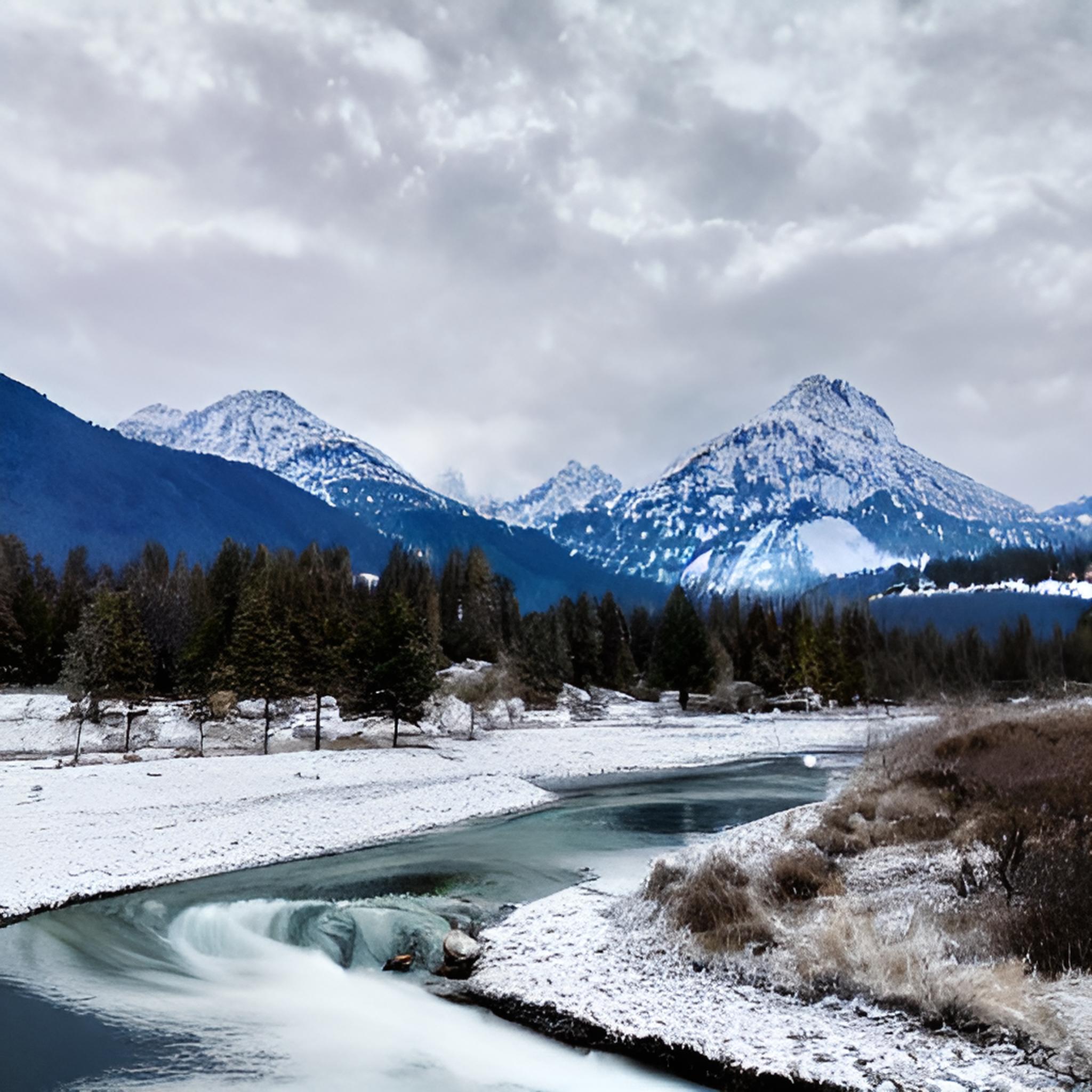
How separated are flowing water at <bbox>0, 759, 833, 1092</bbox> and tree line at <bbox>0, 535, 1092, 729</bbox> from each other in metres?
30.8

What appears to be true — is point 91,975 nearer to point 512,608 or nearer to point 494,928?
point 494,928

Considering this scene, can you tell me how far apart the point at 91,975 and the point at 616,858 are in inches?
538

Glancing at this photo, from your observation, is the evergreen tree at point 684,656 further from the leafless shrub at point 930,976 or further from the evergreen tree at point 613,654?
the leafless shrub at point 930,976

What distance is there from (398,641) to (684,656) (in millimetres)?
53257

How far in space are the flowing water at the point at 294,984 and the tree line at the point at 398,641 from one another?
3083cm

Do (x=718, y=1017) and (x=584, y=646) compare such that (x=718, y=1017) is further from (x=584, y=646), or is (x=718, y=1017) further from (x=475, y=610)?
(x=475, y=610)

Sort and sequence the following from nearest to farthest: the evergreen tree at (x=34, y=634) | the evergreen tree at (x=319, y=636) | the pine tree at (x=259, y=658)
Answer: the pine tree at (x=259, y=658)
the evergreen tree at (x=319, y=636)
the evergreen tree at (x=34, y=634)

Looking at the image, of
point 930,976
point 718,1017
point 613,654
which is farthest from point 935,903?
point 613,654

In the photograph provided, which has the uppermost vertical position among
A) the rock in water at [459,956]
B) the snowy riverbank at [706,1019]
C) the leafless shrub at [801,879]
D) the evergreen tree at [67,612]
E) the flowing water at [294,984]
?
the evergreen tree at [67,612]

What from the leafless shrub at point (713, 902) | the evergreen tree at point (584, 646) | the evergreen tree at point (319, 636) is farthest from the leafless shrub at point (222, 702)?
the evergreen tree at point (584, 646)

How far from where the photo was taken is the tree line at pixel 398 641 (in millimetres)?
52719

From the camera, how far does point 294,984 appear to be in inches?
577

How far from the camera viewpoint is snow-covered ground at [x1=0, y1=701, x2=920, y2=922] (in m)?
22.3

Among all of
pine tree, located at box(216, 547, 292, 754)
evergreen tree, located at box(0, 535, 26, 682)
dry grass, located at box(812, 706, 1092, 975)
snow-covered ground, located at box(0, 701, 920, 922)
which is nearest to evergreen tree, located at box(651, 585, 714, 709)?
snow-covered ground, located at box(0, 701, 920, 922)
